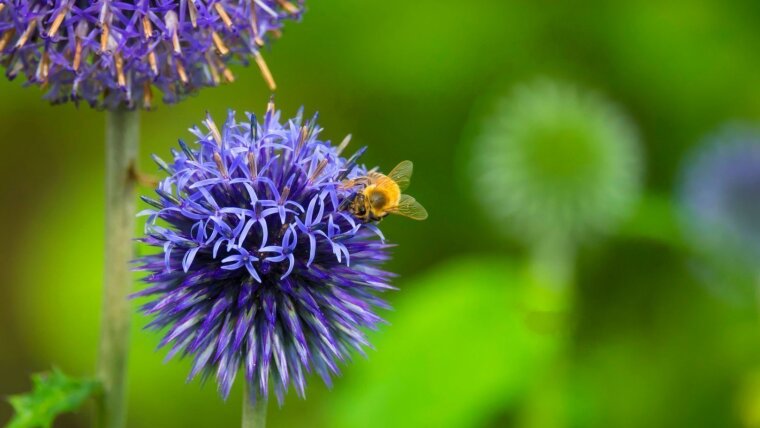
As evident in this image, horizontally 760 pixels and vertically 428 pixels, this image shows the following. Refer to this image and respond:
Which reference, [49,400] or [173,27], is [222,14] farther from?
[49,400]

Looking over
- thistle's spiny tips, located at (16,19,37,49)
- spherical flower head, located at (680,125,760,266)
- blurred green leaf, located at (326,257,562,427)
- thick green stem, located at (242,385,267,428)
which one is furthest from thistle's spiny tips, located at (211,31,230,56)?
spherical flower head, located at (680,125,760,266)

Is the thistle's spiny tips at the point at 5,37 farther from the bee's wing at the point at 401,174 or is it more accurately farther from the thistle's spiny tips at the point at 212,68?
the bee's wing at the point at 401,174

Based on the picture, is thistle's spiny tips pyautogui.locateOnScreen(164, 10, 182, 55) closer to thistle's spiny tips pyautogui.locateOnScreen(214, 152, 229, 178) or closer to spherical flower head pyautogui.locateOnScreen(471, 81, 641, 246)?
thistle's spiny tips pyautogui.locateOnScreen(214, 152, 229, 178)

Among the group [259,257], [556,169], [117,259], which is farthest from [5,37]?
[556,169]

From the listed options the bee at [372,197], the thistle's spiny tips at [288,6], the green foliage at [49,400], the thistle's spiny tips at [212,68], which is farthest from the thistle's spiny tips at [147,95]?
the green foliage at [49,400]

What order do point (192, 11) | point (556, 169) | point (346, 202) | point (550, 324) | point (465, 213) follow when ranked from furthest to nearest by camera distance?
point (465, 213) < point (556, 169) < point (550, 324) < point (192, 11) < point (346, 202)

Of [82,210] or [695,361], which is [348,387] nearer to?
[695,361]

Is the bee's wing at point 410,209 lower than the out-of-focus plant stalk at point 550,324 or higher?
higher
